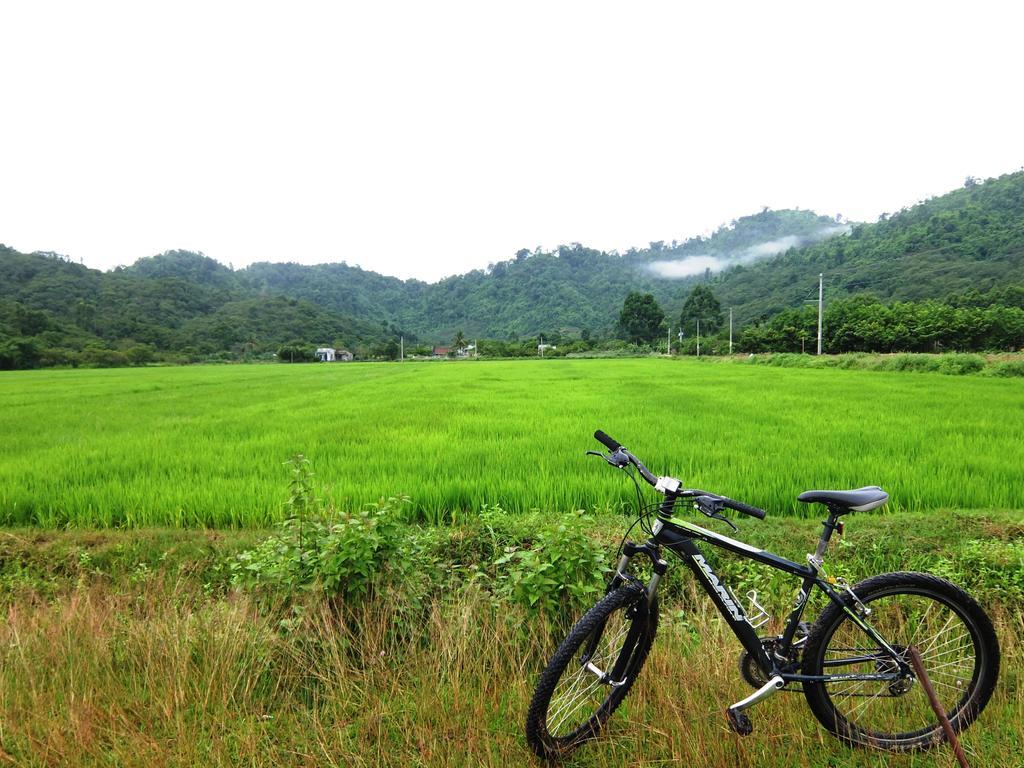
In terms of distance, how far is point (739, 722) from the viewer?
1.71 meters

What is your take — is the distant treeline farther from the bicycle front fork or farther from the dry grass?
the bicycle front fork

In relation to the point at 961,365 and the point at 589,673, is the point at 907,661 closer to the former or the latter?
the point at 589,673

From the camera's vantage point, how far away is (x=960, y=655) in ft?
6.25

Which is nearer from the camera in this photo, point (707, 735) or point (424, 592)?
point (707, 735)

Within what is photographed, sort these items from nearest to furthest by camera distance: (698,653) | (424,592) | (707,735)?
(707,735)
(698,653)
(424,592)

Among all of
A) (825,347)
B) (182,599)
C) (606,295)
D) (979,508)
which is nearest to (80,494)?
(182,599)

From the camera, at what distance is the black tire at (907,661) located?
5.82 ft

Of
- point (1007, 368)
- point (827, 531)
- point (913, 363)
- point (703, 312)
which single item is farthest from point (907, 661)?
point (703, 312)

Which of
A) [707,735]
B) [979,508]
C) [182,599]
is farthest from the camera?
[979,508]

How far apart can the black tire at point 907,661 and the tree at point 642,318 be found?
7590 cm

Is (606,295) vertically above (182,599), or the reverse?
(606,295)

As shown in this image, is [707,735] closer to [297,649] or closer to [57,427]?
[297,649]

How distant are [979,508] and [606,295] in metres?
112

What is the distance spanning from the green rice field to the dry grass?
1.37 metres
